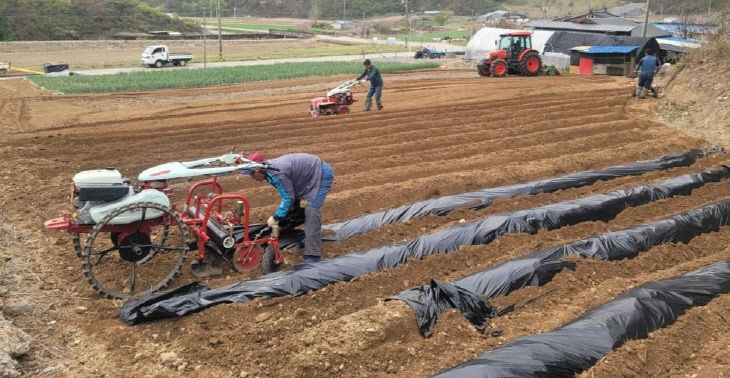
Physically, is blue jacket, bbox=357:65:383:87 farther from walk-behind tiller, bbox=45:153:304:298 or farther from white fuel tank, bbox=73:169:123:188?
white fuel tank, bbox=73:169:123:188

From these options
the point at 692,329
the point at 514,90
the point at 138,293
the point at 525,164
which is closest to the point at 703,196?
the point at 525,164

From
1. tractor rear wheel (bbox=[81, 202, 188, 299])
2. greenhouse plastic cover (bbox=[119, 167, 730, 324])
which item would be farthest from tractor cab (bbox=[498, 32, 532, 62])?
tractor rear wheel (bbox=[81, 202, 188, 299])

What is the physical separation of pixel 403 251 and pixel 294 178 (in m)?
1.44

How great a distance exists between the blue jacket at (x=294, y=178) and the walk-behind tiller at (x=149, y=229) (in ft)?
0.53

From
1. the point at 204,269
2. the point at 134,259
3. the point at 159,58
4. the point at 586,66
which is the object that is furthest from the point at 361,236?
the point at 159,58

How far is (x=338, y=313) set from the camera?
5.32 m

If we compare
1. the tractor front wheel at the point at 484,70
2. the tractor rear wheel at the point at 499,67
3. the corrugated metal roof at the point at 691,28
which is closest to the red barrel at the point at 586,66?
the tractor rear wheel at the point at 499,67

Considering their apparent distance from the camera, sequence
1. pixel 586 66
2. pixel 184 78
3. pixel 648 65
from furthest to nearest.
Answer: pixel 184 78
pixel 586 66
pixel 648 65

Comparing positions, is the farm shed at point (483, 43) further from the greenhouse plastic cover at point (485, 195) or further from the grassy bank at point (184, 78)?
the greenhouse plastic cover at point (485, 195)

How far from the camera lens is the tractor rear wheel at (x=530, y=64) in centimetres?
2733

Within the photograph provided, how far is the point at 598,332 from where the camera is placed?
15.1 feet

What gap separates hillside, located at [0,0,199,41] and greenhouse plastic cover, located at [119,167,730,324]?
55.7 meters

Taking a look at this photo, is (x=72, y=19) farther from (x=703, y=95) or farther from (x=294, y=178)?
(x=294, y=178)

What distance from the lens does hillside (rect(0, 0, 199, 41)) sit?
2098 inches
